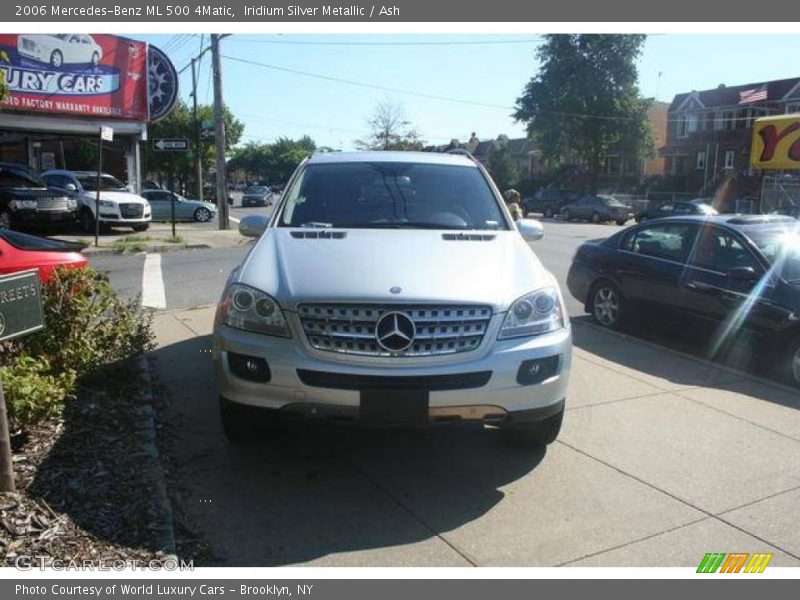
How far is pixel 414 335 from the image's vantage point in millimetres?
3693

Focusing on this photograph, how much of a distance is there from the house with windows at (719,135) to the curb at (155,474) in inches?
1837

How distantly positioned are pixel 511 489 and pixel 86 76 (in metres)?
22.5

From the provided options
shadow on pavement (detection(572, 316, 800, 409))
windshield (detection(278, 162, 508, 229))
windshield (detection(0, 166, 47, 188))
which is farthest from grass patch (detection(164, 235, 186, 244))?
windshield (detection(278, 162, 508, 229))

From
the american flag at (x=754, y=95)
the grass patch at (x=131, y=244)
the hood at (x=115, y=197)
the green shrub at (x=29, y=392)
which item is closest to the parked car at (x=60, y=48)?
the hood at (x=115, y=197)

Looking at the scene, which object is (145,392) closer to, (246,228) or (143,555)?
(246,228)

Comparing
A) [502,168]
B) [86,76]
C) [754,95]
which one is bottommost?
[502,168]

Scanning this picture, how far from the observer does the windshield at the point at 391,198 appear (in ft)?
16.4

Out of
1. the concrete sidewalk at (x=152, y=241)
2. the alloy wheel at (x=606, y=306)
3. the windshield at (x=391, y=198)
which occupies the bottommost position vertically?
the concrete sidewalk at (x=152, y=241)

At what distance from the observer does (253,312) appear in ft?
12.7

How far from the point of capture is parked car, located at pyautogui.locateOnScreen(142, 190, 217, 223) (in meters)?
29.1

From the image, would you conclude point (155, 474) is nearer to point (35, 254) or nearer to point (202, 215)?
point (35, 254)

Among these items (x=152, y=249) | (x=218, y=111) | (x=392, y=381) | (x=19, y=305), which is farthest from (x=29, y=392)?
(x=218, y=111)

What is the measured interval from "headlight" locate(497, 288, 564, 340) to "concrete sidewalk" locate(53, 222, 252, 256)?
13.5m

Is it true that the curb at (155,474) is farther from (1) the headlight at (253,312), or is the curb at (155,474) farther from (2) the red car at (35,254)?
(2) the red car at (35,254)
